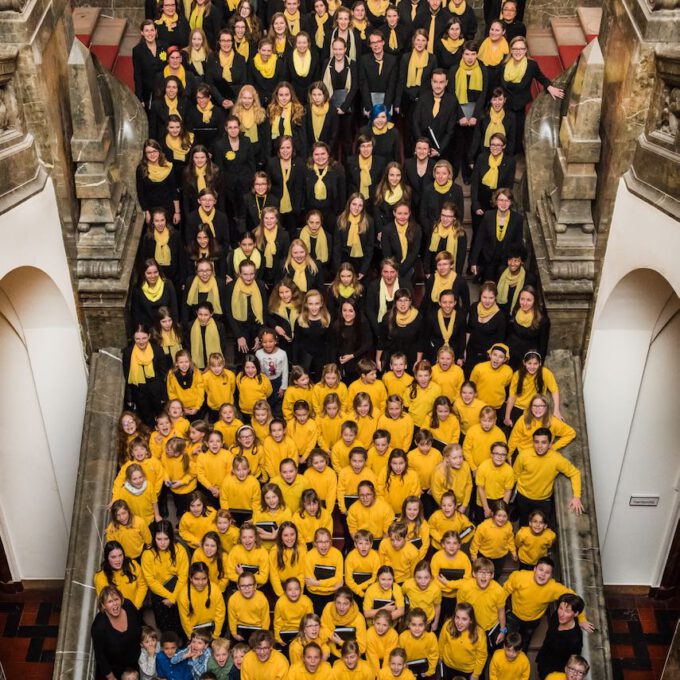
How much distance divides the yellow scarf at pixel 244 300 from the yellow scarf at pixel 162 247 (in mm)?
911

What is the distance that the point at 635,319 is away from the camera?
476 inches

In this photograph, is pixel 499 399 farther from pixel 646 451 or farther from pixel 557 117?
pixel 557 117

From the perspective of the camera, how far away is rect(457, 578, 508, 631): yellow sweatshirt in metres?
10.6

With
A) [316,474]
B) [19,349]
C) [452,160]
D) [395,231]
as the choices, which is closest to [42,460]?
[19,349]

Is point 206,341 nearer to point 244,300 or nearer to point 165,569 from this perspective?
point 244,300

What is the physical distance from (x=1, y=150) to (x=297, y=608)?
475cm

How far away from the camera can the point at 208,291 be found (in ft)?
39.8

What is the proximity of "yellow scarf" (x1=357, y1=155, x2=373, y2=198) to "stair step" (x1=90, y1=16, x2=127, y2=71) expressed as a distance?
4063mm

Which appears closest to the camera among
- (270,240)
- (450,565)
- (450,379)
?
(450,565)

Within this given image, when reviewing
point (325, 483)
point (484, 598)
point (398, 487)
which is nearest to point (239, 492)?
point (325, 483)

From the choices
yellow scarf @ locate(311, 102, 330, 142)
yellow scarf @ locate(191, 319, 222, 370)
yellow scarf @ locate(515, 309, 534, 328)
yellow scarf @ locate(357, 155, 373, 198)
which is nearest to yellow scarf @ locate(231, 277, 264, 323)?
yellow scarf @ locate(191, 319, 222, 370)

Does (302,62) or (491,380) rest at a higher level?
(302,62)

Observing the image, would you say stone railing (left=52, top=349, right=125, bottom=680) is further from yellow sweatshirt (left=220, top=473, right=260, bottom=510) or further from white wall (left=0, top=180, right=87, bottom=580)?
yellow sweatshirt (left=220, top=473, right=260, bottom=510)

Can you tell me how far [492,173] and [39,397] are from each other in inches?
207
